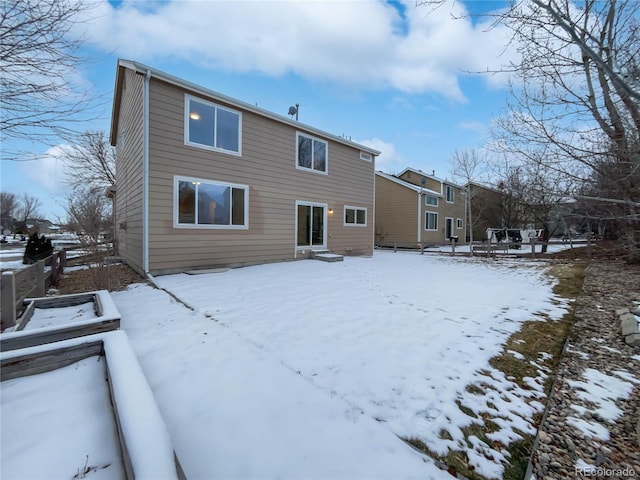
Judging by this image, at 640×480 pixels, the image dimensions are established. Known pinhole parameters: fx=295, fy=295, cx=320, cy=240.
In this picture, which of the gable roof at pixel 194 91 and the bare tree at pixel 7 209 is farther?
the bare tree at pixel 7 209

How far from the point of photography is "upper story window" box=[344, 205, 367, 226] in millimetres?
12578

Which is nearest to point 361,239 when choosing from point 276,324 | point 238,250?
point 238,250

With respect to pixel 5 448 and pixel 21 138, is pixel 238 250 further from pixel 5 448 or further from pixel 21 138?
pixel 5 448

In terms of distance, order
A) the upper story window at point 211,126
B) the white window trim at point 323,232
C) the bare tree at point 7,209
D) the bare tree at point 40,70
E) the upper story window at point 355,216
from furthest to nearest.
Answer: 1. the bare tree at point 7,209
2. the upper story window at point 355,216
3. the white window trim at point 323,232
4. the upper story window at point 211,126
5. the bare tree at point 40,70

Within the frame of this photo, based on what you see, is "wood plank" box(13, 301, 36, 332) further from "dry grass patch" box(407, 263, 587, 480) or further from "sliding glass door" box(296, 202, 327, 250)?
"sliding glass door" box(296, 202, 327, 250)

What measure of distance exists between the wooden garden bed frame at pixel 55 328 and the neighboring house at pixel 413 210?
16.5 m

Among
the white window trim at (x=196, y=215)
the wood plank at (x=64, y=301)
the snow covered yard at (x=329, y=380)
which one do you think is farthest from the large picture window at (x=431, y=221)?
the wood plank at (x=64, y=301)

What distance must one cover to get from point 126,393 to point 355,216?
11.8m

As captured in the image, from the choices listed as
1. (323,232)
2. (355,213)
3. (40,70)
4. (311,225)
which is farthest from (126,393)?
(355,213)

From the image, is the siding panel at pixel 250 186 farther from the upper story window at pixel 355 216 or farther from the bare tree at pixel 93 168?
the bare tree at pixel 93 168

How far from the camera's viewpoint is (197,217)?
7965 millimetres

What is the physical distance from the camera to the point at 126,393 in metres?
1.72

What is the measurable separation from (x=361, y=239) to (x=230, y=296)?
8.84m

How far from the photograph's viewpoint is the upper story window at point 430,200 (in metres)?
20.2
